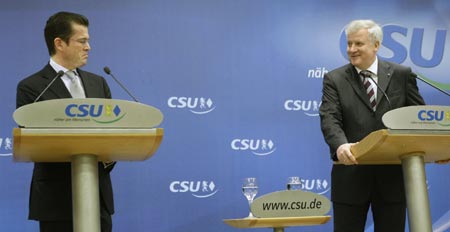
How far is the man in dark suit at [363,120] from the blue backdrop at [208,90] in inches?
45.8

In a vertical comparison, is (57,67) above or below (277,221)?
above

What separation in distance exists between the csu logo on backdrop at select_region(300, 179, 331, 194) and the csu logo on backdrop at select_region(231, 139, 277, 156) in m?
0.32

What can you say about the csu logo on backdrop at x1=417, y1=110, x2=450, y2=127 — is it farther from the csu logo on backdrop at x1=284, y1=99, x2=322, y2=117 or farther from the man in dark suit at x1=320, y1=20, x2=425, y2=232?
the csu logo on backdrop at x1=284, y1=99, x2=322, y2=117

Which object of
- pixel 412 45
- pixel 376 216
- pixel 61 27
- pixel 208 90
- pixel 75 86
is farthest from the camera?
pixel 412 45

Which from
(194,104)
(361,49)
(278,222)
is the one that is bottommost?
(278,222)

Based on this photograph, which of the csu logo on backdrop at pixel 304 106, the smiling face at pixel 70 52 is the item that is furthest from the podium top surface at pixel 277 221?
the smiling face at pixel 70 52

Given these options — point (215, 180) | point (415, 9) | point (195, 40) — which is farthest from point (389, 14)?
point (215, 180)

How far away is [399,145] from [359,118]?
30.6 inches

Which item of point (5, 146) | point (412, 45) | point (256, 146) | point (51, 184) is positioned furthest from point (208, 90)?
point (51, 184)

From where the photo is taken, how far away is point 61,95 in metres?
2.62

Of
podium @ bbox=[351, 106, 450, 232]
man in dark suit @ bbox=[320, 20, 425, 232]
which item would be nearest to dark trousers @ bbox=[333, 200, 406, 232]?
man in dark suit @ bbox=[320, 20, 425, 232]

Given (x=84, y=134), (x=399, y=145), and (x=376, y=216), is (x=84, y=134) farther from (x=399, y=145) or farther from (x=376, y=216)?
(x=376, y=216)

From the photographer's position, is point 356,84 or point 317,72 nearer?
point 356,84

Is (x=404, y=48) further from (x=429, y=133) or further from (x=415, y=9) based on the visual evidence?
(x=429, y=133)
